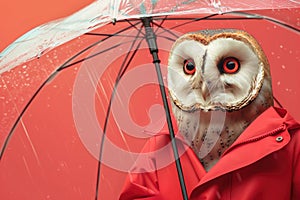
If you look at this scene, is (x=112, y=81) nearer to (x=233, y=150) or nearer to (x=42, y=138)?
(x=42, y=138)

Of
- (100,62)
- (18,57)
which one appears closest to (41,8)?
(100,62)

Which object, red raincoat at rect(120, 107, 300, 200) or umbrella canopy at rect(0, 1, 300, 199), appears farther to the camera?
umbrella canopy at rect(0, 1, 300, 199)

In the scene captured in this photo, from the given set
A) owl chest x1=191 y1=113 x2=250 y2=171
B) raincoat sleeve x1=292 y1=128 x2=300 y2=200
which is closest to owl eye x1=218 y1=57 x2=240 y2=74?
owl chest x1=191 y1=113 x2=250 y2=171

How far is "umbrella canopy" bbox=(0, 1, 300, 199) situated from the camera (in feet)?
6.85

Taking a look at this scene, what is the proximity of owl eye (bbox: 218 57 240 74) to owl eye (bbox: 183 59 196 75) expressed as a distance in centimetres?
8

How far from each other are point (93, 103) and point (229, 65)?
512mm

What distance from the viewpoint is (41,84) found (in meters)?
2.06

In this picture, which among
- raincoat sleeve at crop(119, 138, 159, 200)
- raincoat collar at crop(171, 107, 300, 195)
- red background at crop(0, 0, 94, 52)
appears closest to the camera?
raincoat collar at crop(171, 107, 300, 195)

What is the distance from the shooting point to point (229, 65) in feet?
6.29

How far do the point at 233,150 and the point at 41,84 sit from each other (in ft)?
1.84

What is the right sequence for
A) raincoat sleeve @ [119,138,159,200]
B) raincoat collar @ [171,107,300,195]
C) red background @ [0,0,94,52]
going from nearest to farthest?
1. raincoat collar @ [171,107,300,195]
2. raincoat sleeve @ [119,138,159,200]
3. red background @ [0,0,94,52]

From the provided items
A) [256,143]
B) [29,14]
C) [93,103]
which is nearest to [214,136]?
[256,143]

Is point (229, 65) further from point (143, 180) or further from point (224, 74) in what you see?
point (143, 180)

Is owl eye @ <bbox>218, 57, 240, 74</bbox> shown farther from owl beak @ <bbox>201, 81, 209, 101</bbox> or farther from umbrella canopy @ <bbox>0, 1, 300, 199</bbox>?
umbrella canopy @ <bbox>0, 1, 300, 199</bbox>
